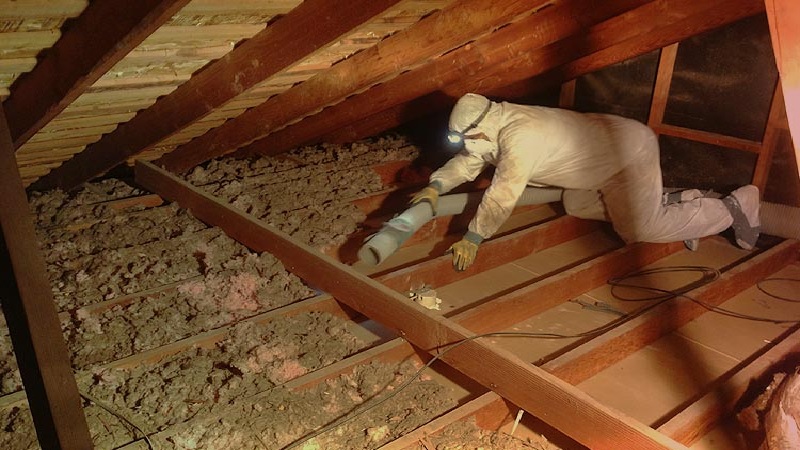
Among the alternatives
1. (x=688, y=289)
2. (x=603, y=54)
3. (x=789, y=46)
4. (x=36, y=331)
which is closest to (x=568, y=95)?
(x=603, y=54)

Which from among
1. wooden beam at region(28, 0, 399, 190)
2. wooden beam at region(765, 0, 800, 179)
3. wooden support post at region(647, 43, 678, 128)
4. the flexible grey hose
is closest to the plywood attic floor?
the flexible grey hose

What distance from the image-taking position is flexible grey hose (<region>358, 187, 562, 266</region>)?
2.90 meters

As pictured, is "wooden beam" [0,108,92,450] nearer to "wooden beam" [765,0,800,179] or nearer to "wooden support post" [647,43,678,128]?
"wooden beam" [765,0,800,179]

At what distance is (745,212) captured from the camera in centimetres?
402

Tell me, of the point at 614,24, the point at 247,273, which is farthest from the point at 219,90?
the point at 614,24

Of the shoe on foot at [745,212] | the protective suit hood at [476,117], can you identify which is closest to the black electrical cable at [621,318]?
the shoe on foot at [745,212]

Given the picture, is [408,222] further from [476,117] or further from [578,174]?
[578,174]

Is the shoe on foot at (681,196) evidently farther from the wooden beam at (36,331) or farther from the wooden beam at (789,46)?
the wooden beam at (36,331)

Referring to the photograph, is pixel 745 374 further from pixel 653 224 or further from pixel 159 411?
pixel 159 411

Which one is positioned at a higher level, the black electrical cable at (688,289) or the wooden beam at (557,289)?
the wooden beam at (557,289)

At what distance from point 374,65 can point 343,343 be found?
142cm

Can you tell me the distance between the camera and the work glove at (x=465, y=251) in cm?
328

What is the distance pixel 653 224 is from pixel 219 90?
260 cm

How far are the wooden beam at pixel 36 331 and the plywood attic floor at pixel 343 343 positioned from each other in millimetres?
522
